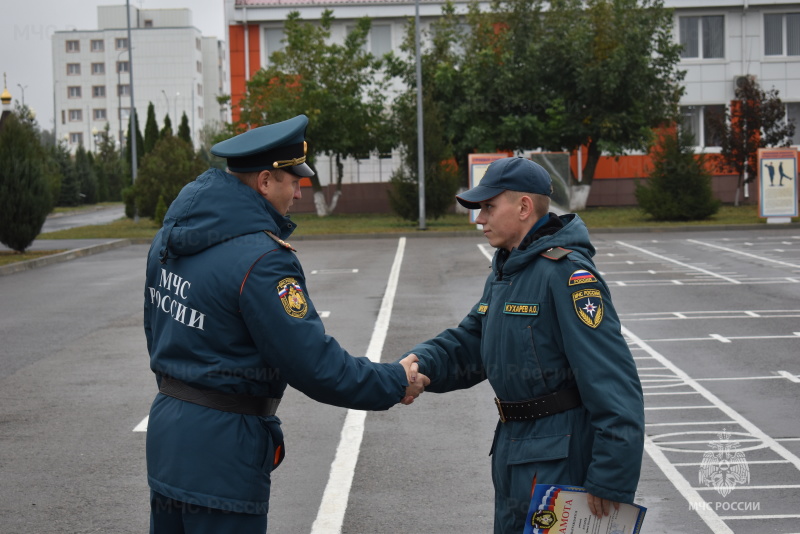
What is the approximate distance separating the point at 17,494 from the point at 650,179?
3048 centimetres

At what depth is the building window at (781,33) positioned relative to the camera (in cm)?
4850

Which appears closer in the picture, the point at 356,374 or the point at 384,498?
the point at 356,374

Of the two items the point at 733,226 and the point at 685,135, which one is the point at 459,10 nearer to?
the point at 685,135

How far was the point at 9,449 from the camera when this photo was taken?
294 inches

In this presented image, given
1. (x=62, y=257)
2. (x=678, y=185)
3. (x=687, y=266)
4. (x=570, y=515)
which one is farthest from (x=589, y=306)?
(x=678, y=185)

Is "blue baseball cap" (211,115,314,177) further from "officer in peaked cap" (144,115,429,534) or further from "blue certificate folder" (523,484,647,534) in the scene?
"blue certificate folder" (523,484,647,534)

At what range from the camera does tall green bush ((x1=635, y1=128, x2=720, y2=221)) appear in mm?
33531

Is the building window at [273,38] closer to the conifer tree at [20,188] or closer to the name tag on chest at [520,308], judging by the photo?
the conifer tree at [20,188]

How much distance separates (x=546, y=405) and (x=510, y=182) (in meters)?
0.80

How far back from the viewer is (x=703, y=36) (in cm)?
4866

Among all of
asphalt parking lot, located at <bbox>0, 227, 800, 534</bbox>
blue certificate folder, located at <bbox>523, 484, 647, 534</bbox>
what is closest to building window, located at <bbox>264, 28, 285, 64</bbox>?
asphalt parking lot, located at <bbox>0, 227, 800, 534</bbox>

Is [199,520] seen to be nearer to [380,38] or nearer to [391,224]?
[391,224]

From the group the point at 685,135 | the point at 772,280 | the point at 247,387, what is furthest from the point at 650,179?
the point at 247,387

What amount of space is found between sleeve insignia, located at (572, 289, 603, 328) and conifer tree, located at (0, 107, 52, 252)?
2471 centimetres
